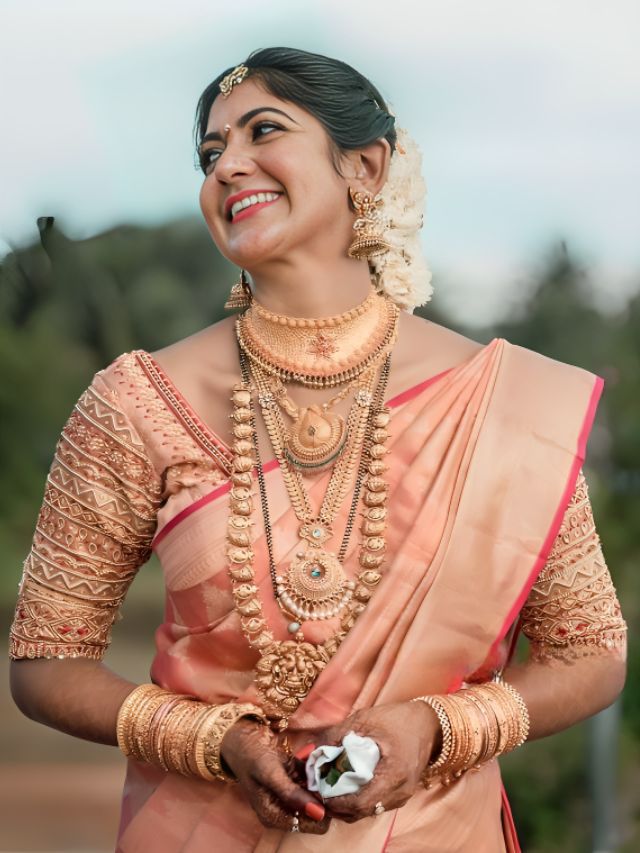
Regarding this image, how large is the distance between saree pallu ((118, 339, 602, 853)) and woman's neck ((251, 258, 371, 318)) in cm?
21

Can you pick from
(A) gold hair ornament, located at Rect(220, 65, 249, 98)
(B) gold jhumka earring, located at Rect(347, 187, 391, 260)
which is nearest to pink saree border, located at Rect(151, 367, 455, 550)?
(B) gold jhumka earring, located at Rect(347, 187, 391, 260)

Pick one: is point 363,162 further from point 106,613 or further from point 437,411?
point 106,613

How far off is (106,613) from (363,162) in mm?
943

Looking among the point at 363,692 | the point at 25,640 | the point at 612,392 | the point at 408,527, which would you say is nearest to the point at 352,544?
the point at 408,527

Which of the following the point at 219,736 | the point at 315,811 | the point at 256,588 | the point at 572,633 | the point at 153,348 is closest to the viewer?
the point at 315,811

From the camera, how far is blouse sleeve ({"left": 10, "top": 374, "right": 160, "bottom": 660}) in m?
2.09

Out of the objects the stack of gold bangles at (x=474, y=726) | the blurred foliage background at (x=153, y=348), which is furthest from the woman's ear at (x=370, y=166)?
the blurred foliage background at (x=153, y=348)

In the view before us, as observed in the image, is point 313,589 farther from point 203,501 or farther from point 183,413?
point 183,413

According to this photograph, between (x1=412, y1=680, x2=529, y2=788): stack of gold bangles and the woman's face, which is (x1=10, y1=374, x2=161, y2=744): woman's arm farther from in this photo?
(x1=412, y1=680, x2=529, y2=788): stack of gold bangles

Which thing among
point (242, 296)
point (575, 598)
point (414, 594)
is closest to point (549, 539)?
point (575, 598)

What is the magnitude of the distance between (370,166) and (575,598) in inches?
34.0

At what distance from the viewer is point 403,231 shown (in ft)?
7.49

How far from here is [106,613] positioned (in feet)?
7.12

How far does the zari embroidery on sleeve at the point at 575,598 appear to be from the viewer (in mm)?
2092
